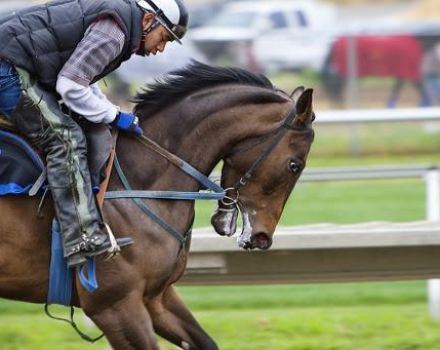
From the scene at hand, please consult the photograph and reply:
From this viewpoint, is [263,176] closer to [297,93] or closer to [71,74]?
[297,93]

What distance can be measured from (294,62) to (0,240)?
46.2ft

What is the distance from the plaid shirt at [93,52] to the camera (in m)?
5.66

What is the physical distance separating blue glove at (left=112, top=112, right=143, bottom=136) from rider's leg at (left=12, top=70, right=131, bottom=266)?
22 cm

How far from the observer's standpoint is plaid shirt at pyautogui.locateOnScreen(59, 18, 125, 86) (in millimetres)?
5656

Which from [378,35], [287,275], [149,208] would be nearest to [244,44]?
[378,35]

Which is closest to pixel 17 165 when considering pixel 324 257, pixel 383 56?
pixel 324 257

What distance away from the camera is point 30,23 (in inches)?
229

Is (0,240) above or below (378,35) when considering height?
below

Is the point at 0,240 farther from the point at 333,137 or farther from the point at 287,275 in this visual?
the point at 333,137

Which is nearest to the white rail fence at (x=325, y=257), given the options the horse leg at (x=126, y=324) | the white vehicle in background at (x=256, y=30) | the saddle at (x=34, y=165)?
the horse leg at (x=126, y=324)

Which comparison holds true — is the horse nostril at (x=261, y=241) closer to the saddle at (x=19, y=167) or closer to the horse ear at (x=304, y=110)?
the horse ear at (x=304, y=110)

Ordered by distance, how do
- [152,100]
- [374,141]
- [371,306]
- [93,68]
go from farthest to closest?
[374,141] < [371,306] < [152,100] < [93,68]

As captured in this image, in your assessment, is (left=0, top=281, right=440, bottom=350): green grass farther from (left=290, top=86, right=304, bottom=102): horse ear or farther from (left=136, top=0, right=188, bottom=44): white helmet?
(left=136, top=0, right=188, bottom=44): white helmet

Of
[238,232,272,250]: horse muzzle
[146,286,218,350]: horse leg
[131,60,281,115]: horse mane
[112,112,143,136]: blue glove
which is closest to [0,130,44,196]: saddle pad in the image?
[112,112,143,136]: blue glove
